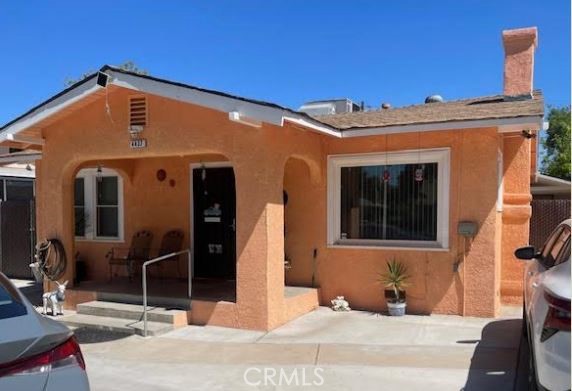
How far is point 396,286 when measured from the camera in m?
8.23

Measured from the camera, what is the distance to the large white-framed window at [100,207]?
11219 millimetres

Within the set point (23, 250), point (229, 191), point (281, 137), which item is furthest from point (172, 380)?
point (23, 250)

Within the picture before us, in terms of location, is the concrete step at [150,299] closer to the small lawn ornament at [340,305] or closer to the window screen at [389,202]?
the small lawn ornament at [340,305]

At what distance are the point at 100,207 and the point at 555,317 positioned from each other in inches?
393

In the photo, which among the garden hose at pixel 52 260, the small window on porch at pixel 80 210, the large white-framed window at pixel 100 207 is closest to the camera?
the garden hose at pixel 52 260

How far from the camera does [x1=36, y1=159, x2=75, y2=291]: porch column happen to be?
9203mm

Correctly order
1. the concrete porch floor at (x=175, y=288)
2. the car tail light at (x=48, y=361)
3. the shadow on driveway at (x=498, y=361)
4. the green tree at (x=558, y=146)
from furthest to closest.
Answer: the green tree at (x=558, y=146) → the concrete porch floor at (x=175, y=288) → the shadow on driveway at (x=498, y=361) → the car tail light at (x=48, y=361)

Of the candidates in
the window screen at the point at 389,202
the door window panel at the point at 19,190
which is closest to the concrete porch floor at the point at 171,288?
the window screen at the point at 389,202

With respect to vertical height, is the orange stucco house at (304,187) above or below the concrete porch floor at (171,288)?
above

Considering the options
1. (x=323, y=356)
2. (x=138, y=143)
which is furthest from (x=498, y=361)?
(x=138, y=143)

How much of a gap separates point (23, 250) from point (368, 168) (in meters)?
9.00

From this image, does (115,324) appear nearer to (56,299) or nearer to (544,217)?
(56,299)

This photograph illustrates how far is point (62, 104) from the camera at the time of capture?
26.8 feet

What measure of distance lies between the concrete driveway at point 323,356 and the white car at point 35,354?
2.32 metres
